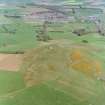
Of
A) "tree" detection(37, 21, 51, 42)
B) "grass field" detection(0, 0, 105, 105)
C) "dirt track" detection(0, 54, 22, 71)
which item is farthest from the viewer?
"tree" detection(37, 21, 51, 42)

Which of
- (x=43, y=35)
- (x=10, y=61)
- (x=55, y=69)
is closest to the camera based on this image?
(x=55, y=69)

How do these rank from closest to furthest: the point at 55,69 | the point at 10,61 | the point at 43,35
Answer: the point at 55,69, the point at 10,61, the point at 43,35

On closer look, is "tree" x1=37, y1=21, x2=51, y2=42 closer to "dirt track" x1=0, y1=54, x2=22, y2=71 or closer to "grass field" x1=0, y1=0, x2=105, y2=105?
"grass field" x1=0, y1=0, x2=105, y2=105

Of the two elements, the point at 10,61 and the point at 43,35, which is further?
the point at 43,35

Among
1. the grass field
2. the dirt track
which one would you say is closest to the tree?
the grass field

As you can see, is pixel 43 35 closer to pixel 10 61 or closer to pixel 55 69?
pixel 10 61

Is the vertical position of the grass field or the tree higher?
the tree

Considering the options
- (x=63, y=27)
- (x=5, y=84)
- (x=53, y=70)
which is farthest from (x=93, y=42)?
(x=5, y=84)

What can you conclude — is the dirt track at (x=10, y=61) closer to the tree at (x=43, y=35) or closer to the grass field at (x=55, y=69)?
the grass field at (x=55, y=69)

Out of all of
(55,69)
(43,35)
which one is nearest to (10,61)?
(55,69)

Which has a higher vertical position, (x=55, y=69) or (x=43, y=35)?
(x=43, y=35)
